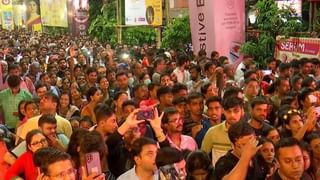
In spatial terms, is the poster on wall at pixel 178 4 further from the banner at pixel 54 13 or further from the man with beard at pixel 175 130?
the man with beard at pixel 175 130

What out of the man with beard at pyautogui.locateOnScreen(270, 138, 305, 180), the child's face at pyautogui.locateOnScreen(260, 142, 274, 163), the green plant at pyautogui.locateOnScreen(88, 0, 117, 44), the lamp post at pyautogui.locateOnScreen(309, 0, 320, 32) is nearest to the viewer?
the man with beard at pyautogui.locateOnScreen(270, 138, 305, 180)

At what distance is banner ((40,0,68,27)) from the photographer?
91.2ft

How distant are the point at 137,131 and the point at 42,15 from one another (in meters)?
28.6

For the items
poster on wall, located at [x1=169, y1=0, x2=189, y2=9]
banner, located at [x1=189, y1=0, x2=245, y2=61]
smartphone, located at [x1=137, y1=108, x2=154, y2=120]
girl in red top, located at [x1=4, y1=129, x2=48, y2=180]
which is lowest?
girl in red top, located at [x1=4, y1=129, x2=48, y2=180]

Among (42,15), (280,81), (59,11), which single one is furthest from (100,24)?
(280,81)

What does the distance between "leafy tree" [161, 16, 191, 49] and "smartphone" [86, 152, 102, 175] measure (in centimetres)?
1070

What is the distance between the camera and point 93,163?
4.51 meters

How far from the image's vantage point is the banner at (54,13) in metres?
27.8

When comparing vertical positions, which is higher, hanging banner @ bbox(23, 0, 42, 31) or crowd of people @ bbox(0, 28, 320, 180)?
hanging banner @ bbox(23, 0, 42, 31)

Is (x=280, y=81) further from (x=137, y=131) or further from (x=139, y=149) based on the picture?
(x=139, y=149)

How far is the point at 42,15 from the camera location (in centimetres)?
3297

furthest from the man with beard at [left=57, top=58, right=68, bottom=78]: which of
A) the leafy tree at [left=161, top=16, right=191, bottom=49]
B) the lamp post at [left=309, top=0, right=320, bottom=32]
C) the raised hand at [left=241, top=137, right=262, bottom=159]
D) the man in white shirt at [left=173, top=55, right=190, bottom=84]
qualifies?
the raised hand at [left=241, top=137, right=262, bottom=159]

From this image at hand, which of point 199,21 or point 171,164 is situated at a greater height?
point 199,21

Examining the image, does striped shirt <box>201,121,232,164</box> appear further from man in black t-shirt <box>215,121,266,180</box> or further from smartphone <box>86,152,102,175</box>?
smartphone <box>86,152,102,175</box>
